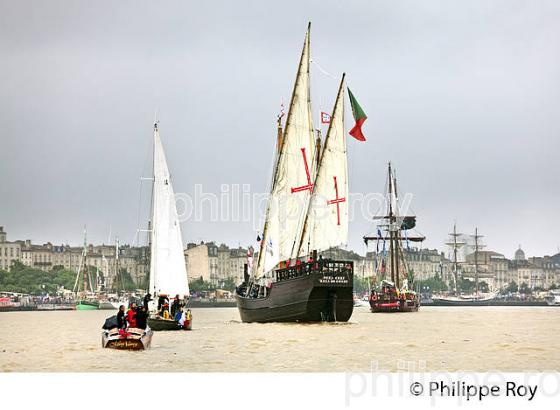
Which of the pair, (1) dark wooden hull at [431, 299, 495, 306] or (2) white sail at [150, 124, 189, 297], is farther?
(1) dark wooden hull at [431, 299, 495, 306]

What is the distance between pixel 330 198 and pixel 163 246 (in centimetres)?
751

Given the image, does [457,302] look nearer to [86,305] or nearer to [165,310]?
[86,305]

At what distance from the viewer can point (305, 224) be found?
128 ft

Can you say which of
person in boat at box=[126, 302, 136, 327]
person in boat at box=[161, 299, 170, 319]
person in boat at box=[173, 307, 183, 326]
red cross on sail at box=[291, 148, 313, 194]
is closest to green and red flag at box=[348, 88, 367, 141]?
red cross on sail at box=[291, 148, 313, 194]

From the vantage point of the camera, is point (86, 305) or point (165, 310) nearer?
point (165, 310)

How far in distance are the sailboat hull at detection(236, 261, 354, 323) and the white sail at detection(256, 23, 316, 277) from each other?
1072 mm

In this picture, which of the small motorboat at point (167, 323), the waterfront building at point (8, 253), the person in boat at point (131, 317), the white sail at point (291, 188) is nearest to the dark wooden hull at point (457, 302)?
the waterfront building at point (8, 253)

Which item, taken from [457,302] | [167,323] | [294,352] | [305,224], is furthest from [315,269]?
[457,302]

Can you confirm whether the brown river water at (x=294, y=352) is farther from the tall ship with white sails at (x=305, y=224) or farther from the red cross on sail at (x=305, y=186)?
the red cross on sail at (x=305, y=186)

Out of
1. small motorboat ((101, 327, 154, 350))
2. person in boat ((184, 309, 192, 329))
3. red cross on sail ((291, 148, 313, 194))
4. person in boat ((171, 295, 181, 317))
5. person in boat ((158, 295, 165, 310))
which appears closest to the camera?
small motorboat ((101, 327, 154, 350))

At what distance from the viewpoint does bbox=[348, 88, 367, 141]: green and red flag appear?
32688 millimetres

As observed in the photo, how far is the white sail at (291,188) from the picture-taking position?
1507 inches

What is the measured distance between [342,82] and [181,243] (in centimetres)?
849

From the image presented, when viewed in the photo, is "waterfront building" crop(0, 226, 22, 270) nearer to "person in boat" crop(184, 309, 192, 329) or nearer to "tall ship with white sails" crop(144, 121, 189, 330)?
"tall ship with white sails" crop(144, 121, 189, 330)
